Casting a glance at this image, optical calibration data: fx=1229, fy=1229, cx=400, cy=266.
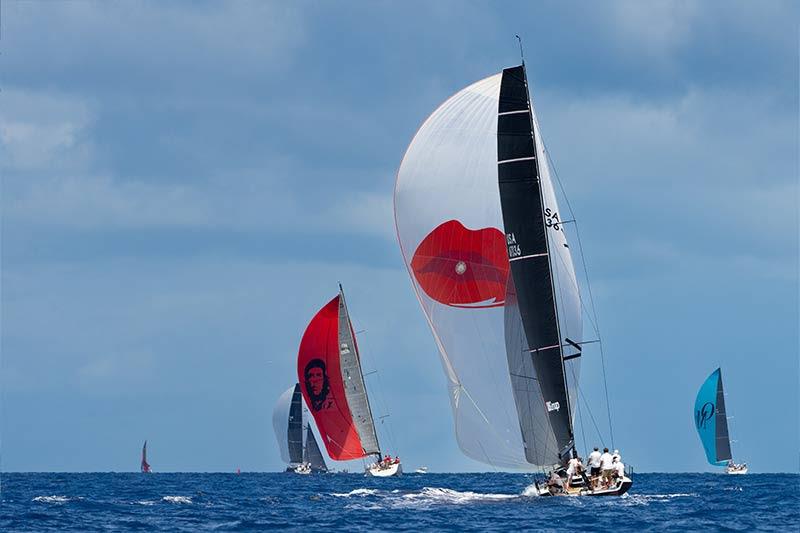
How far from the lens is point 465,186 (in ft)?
129

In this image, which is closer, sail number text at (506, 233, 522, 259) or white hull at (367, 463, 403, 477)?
→ sail number text at (506, 233, 522, 259)

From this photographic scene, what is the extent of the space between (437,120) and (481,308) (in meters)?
6.34

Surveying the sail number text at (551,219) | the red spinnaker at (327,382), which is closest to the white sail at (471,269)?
the sail number text at (551,219)

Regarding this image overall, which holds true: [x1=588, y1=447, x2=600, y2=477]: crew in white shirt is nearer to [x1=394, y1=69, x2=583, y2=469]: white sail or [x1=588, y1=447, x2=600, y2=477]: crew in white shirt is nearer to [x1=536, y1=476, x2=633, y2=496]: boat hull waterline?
[x1=536, y1=476, x2=633, y2=496]: boat hull waterline

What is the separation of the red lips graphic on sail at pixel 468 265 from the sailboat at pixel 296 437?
73216mm

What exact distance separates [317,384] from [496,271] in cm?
3508

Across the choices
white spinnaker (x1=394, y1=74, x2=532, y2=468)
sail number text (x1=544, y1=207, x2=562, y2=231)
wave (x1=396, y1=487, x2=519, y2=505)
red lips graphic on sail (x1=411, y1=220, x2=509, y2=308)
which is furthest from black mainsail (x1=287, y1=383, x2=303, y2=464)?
sail number text (x1=544, y1=207, x2=562, y2=231)

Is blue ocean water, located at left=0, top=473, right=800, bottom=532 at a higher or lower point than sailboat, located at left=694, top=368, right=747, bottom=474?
lower

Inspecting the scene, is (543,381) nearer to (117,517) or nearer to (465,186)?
(465,186)

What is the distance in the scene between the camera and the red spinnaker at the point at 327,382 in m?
71.5

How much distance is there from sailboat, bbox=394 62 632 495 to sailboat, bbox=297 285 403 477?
32065 mm

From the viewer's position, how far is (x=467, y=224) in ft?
129

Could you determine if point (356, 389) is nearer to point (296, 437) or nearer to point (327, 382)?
point (327, 382)

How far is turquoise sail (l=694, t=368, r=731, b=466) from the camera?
8956 cm
